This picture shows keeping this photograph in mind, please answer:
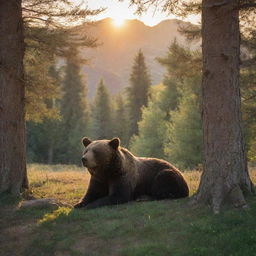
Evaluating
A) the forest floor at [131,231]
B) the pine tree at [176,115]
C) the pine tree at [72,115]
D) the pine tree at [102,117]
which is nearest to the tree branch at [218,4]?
the forest floor at [131,231]

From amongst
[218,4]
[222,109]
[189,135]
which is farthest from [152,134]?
[218,4]

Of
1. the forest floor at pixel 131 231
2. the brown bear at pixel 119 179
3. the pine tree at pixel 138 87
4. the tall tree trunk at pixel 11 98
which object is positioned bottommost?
the forest floor at pixel 131 231

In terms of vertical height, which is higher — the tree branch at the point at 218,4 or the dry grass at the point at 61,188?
the tree branch at the point at 218,4

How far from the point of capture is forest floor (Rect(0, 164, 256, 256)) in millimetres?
6133

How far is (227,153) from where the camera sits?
7801 millimetres

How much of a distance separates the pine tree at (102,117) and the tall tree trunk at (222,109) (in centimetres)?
4510

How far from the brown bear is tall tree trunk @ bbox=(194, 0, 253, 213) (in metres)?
1.88

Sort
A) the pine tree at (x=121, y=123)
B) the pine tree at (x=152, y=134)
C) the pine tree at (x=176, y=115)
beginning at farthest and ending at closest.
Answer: the pine tree at (x=121, y=123)
the pine tree at (x=152, y=134)
the pine tree at (x=176, y=115)

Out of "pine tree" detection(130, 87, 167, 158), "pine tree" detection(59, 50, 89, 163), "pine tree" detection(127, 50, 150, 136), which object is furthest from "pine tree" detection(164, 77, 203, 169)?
"pine tree" detection(59, 50, 89, 163)

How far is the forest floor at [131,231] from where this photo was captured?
6.13 metres

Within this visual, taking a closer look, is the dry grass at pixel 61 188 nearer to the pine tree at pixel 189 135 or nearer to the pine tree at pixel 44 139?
the pine tree at pixel 189 135

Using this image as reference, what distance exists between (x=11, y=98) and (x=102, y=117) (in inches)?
1701

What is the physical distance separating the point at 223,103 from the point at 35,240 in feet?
14.3

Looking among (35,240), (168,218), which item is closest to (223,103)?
(168,218)
